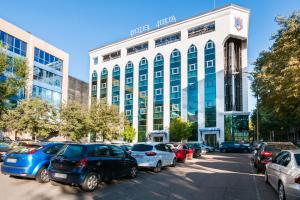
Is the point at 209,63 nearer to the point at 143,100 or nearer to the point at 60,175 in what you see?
the point at 143,100

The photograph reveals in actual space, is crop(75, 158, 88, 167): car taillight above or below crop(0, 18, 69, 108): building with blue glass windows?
below

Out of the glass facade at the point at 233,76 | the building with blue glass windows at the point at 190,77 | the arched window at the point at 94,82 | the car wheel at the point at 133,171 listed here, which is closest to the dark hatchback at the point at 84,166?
the car wheel at the point at 133,171

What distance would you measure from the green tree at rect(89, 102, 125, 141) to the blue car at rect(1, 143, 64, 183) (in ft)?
78.9

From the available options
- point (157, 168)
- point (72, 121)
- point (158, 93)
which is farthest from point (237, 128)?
point (157, 168)

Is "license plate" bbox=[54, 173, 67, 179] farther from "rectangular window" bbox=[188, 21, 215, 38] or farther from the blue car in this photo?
"rectangular window" bbox=[188, 21, 215, 38]

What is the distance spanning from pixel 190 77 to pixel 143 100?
12036mm

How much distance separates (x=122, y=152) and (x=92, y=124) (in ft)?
76.5

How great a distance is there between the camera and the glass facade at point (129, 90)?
2649 inches

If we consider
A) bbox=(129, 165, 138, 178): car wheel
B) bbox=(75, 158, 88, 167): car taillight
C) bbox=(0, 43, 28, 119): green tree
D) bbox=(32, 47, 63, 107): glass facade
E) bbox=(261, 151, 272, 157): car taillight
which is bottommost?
bbox=(129, 165, 138, 178): car wheel

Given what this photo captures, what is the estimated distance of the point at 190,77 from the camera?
2322 inches

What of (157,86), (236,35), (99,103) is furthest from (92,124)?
(236,35)

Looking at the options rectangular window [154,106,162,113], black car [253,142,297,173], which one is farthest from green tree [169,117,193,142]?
black car [253,142,297,173]

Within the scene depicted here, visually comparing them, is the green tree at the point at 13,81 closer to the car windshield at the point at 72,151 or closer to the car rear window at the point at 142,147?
the car rear window at the point at 142,147

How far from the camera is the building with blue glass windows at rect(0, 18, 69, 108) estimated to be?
3869 cm
